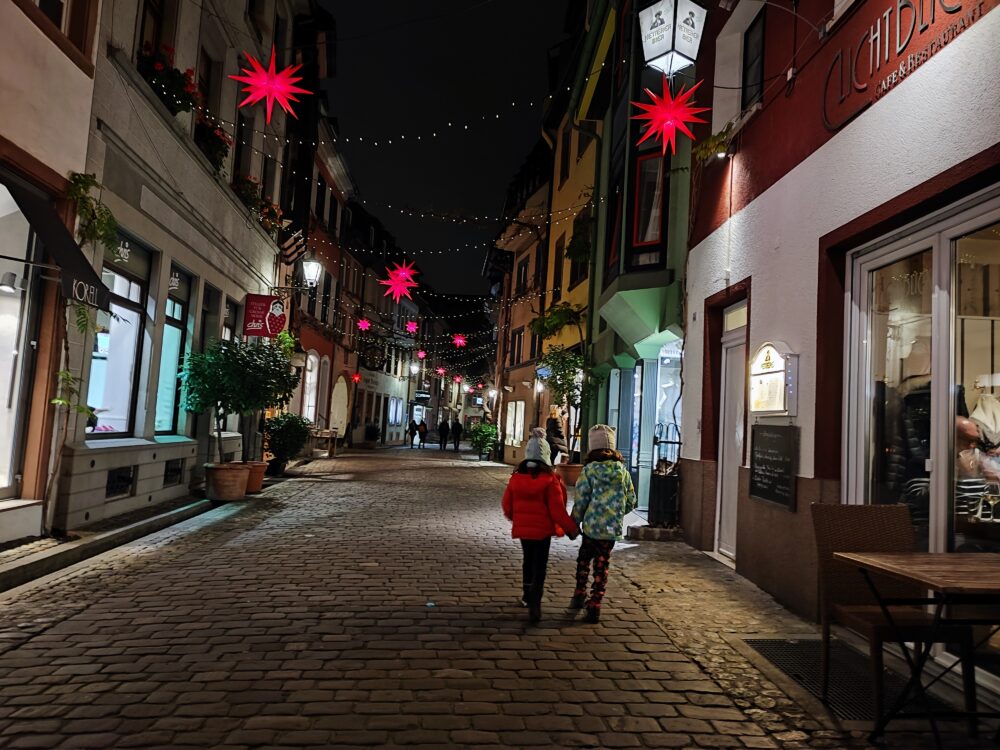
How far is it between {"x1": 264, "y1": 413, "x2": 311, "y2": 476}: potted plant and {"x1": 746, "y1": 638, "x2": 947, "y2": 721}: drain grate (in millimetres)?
13324

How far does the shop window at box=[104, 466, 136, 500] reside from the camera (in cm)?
891

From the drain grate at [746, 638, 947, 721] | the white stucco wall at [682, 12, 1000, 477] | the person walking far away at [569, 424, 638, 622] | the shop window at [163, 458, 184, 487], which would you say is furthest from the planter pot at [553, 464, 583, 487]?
the drain grate at [746, 638, 947, 721]

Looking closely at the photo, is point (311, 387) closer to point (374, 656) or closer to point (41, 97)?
point (41, 97)

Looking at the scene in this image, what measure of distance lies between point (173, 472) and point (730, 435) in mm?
8811

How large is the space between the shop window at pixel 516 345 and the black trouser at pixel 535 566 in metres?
22.6

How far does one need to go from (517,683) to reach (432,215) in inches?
689

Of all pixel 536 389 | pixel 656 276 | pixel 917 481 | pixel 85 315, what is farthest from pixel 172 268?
pixel 536 389

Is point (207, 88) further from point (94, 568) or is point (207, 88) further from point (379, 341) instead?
point (379, 341)

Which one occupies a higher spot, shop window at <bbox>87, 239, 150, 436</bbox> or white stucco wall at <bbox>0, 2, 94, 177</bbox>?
white stucco wall at <bbox>0, 2, 94, 177</bbox>

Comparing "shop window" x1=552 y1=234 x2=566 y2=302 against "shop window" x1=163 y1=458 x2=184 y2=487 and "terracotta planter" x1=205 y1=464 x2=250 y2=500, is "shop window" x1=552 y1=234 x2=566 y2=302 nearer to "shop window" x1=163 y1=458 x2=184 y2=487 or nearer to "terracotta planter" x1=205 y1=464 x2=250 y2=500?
"terracotta planter" x1=205 y1=464 x2=250 y2=500

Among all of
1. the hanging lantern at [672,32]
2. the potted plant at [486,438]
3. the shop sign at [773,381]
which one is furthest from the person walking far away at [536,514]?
the potted plant at [486,438]

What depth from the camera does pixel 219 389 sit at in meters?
11.5

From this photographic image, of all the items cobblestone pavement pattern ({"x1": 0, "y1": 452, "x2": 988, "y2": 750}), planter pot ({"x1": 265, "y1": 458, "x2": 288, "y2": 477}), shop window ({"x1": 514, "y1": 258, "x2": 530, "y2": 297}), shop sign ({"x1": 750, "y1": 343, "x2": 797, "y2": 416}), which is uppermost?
shop window ({"x1": 514, "y1": 258, "x2": 530, "y2": 297})

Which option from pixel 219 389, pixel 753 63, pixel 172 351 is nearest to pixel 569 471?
pixel 219 389
